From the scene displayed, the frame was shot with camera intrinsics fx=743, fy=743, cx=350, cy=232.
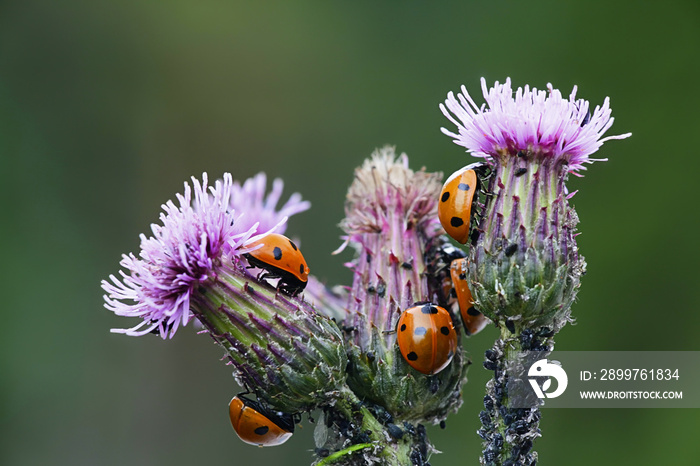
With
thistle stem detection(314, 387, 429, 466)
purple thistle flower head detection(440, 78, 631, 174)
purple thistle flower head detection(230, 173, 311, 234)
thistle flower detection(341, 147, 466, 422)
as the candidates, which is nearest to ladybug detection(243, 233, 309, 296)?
thistle flower detection(341, 147, 466, 422)

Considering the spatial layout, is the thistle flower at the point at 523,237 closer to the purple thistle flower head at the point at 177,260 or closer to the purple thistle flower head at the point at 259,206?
the purple thistle flower head at the point at 177,260

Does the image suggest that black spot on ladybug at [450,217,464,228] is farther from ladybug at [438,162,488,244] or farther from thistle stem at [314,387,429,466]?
thistle stem at [314,387,429,466]

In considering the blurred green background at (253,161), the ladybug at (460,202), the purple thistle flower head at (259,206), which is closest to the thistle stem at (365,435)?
the ladybug at (460,202)

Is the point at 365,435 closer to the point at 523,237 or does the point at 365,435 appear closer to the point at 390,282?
the point at 390,282

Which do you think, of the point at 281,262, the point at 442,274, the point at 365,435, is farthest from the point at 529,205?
the point at 365,435

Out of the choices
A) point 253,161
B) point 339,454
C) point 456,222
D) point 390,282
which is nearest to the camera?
point 339,454

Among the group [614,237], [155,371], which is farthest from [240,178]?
[614,237]

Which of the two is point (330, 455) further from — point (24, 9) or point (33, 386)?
point (24, 9)
